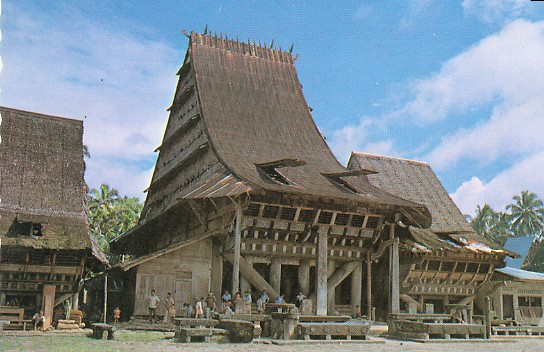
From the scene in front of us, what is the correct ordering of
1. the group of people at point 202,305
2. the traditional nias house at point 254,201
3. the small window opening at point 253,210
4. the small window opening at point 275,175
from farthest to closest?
1. the small window opening at point 275,175
2. the traditional nias house at point 254,201
3. the small window opening at point 253,210
4. the group of people at point 202,305

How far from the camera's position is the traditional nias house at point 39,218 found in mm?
20938

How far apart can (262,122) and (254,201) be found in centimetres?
668

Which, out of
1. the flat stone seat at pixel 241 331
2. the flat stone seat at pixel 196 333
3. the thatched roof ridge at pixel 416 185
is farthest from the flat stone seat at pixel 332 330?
the thatched roof ridge at pixel 416 185

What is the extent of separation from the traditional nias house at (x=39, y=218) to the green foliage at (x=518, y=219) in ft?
149

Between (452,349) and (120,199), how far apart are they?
40.7m

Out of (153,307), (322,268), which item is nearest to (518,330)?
(322,268)

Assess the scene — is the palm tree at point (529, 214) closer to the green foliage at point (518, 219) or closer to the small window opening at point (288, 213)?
the green foliage at point (518, 219)

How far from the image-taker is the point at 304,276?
2422 centimetres

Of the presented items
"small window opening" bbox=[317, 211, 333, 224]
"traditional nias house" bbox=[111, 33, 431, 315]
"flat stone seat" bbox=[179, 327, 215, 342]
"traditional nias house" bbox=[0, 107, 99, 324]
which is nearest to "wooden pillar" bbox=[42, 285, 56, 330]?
"traditional nias house" bbox=[0, 107, 99, 324]

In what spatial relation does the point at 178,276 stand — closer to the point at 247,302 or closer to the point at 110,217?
the point at 247,302

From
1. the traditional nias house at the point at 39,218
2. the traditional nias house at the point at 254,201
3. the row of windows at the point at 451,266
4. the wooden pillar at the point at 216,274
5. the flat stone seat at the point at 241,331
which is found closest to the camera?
the flat stone seat at the point at 241,331

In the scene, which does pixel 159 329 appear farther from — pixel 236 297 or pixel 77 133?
pixel 77 133

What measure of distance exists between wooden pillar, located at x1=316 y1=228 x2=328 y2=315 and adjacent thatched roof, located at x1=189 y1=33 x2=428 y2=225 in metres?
1.81

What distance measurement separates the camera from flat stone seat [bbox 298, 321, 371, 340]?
15.8 metres
